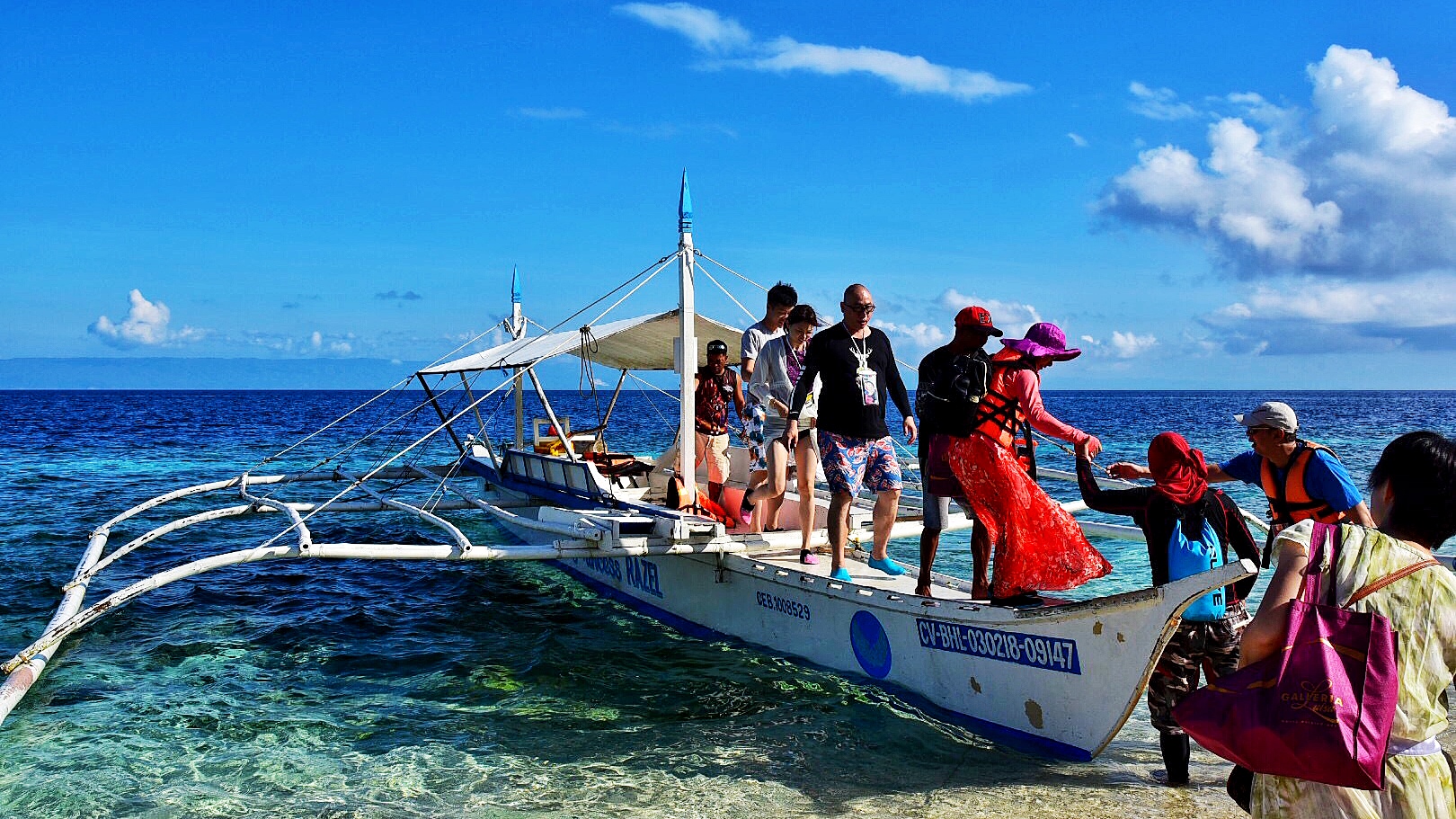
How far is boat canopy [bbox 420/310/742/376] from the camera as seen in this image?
10.7 meters

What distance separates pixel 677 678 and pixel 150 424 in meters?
58.3

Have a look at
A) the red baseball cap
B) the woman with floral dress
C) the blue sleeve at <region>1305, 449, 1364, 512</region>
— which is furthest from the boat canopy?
the woman with floral dress

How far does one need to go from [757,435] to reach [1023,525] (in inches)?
122

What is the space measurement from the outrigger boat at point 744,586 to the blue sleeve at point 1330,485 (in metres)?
0.85

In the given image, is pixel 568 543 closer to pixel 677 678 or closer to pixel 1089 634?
pixel 677 678

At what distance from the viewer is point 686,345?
8.85m

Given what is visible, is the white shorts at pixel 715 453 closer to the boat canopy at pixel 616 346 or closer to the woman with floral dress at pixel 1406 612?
the boat canopy at pixel 616 346

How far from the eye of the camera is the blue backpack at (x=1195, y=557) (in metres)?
4.92

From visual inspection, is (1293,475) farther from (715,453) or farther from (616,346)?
(616,346)

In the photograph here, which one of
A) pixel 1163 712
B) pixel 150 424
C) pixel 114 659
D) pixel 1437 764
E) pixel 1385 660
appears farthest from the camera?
pixel 150 424

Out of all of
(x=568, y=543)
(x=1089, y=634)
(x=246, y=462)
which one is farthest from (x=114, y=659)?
(x=246, y=462)

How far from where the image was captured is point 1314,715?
7.52 feet

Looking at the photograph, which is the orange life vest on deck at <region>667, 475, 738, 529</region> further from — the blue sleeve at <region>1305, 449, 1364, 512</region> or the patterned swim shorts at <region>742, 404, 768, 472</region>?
the blue sleeve at <region>1305, 449, 1364, 512</region>

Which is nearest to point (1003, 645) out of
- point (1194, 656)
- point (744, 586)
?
point (1194, 656)
